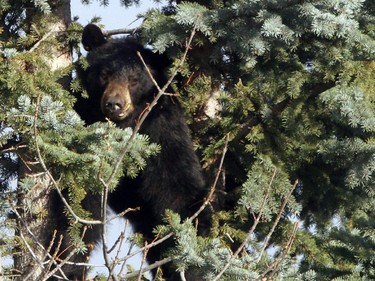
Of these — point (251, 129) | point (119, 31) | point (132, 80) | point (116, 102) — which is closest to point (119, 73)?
point (132, 80)

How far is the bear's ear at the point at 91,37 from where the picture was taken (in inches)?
304

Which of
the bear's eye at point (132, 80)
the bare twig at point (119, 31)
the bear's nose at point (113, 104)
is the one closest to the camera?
the bear's nose at point (113, 104)

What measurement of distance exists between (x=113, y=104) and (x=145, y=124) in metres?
0.50

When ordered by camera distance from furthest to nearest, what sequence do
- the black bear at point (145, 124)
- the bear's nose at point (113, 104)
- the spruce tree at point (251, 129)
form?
the black bear at point (145, 124) < the bear's nose at point (113, 104) < the spruce tree at point (251, 129)

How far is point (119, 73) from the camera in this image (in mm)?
8172

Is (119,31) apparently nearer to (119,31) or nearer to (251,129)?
(119,31)

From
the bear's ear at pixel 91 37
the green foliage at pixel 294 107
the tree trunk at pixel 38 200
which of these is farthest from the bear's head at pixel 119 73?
the green foliage at pixel 294 107

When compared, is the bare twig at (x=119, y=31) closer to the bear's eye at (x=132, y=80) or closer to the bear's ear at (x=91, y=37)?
the bear's ear at (x=91, y=37)

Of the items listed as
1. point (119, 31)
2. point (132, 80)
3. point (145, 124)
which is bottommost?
point (145, 124)

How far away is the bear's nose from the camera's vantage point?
755 cm

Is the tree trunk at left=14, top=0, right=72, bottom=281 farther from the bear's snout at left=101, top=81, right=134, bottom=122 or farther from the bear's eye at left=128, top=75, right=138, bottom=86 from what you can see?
the bear's eye at left=128, top=75, right=138, bottom=86

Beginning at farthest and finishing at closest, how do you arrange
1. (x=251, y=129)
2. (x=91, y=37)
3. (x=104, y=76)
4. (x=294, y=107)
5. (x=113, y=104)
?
1. (x=104, y=76)
2. (x=91, y=37)
3. (x=113, y=104)
4. (x=251, y=129)
5. (x=294, y=107)

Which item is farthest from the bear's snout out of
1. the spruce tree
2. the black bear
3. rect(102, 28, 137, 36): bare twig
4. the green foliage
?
the green foliage

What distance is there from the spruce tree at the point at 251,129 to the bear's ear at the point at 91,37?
0.41 ft
